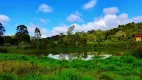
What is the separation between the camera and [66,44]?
10038 cm

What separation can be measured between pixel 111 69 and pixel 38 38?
266 feet

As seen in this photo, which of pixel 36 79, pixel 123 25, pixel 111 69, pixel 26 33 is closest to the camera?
pixel 36 79

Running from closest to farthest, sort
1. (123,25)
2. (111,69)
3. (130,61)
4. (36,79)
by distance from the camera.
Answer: (36,79) < (111,69) < (130,61) < (123,25)

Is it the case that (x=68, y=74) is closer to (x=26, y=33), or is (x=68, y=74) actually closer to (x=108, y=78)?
(x=108, y=78)

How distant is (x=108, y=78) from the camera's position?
492 inches

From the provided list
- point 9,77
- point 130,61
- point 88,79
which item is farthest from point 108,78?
point 130,61

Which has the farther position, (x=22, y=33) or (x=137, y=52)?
(x=22, y=33)

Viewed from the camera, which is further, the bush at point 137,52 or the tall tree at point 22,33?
the tall tree at point 22,33

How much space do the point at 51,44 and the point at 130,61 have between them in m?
74.3

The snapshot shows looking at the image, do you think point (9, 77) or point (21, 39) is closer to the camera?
point (9, 77)

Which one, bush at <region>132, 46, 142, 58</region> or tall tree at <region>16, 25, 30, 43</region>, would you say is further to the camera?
tall tree at <region>16, 25, 30, 43</region>

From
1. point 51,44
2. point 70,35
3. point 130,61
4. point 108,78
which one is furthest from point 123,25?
point 108,78

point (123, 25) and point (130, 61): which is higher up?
point (123, 25)

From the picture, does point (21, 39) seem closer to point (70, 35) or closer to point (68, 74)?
point (70, 35)
